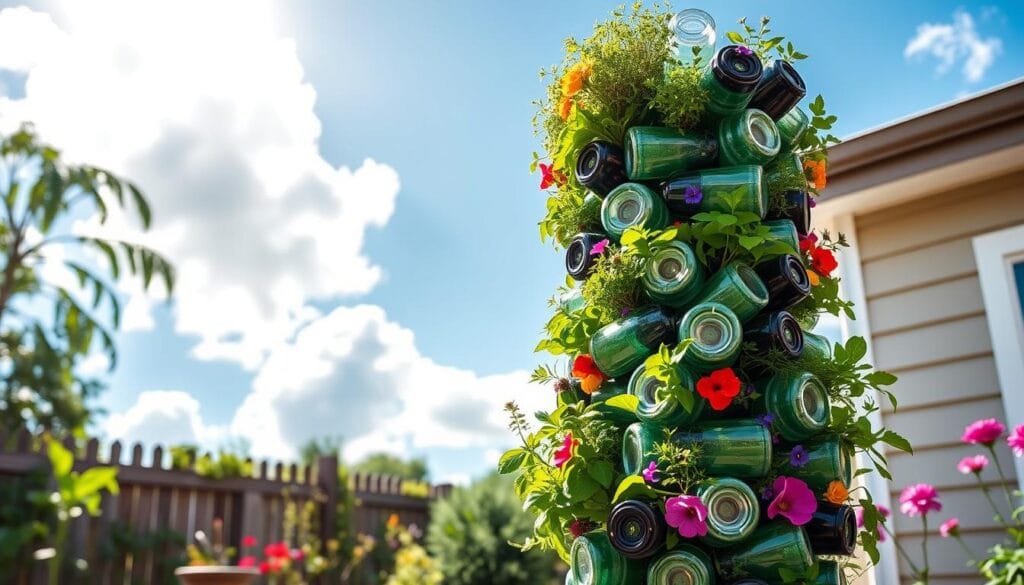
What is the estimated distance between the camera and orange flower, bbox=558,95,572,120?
162 cm

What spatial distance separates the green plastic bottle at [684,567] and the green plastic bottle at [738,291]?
0.39 m

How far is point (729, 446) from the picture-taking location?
127 cm

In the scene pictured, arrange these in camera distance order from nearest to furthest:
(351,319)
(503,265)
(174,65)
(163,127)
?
(503,265), (174,65), (163,127), (351,319)

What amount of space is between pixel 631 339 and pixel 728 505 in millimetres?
312

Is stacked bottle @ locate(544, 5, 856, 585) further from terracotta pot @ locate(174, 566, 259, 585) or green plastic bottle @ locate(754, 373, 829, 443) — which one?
terracotta pot @ locate(174, 566, 259, 585)

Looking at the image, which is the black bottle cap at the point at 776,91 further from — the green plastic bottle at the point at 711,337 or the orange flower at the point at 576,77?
the green plastic bottle at the point at 711,337

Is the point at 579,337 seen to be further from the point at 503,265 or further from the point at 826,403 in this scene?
the point at 503,265

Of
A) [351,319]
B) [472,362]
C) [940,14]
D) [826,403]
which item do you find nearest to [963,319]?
[940,14]

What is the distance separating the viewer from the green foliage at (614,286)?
54.9 inches

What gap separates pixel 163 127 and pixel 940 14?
6.14 metres

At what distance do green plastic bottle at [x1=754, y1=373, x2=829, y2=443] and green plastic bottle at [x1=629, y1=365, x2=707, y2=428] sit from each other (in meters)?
0.11

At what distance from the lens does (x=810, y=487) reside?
4.40 feet

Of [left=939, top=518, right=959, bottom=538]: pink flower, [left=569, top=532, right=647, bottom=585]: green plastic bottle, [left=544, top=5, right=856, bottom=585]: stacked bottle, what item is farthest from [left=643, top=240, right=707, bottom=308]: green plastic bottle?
[left=939, top=518, right=959, bottom=538]: pink flower

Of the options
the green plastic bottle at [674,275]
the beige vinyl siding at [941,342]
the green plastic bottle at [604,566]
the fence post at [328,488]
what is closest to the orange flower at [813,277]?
the green plastic bottle at [674,275]
